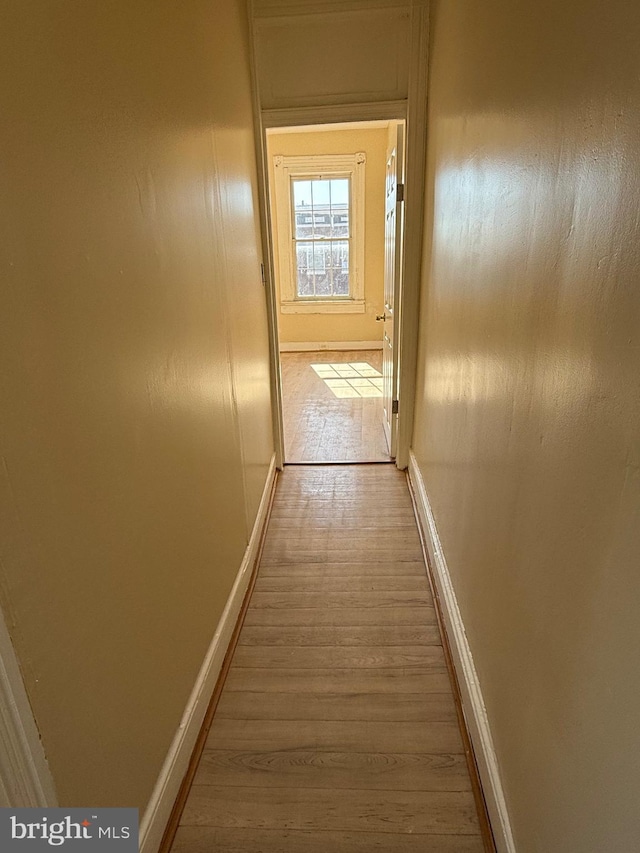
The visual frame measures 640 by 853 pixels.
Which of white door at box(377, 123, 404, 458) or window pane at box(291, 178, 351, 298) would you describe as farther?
window pane at box(291, 178, 351, 298)

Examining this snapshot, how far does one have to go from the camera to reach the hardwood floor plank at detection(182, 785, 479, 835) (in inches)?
52.5

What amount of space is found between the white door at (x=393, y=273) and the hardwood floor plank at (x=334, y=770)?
2124 mm

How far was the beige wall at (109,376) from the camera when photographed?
30.3 inches

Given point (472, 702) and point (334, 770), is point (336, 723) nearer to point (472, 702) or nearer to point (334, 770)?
point (334, 770)

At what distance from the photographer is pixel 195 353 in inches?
61.2

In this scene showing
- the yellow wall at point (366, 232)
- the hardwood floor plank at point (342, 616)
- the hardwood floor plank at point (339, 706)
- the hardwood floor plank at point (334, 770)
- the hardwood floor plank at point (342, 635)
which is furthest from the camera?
the yellow wall at point (366, 232)

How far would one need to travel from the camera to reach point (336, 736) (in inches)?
62.3

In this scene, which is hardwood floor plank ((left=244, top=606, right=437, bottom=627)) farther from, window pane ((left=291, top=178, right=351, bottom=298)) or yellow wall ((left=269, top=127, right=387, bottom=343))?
window pane ((left=291, top=178, right=351, bottom=298))

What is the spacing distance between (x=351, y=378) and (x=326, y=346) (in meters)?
1.46

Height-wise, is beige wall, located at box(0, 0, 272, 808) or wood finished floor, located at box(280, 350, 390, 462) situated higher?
beige wall, located at box(0, 0, 272, 808)

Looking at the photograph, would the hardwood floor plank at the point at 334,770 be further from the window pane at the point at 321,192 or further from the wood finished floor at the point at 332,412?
the window pane at the point at 321,192

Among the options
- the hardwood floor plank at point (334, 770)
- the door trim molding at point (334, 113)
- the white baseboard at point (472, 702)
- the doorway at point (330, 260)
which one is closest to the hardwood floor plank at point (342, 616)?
the white baseboard at point (472, 702)

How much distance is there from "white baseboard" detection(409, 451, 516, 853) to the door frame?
112cm

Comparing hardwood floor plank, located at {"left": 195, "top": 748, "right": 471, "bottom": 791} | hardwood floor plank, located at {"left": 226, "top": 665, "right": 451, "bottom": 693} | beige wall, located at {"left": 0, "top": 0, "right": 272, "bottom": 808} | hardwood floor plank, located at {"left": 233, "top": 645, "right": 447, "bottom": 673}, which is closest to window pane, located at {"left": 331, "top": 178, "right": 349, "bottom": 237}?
beige wall, located at {"left": 0, "top": 0, "right": 272, "bottom": 808}
